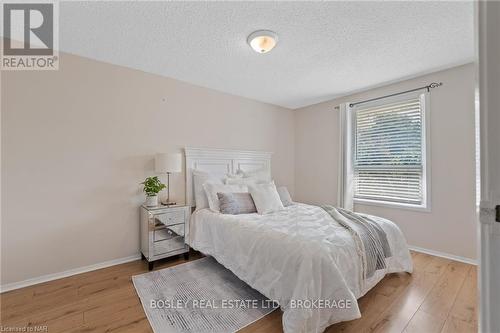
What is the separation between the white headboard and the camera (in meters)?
3.30

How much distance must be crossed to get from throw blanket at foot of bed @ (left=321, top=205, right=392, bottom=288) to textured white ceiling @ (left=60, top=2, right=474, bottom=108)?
182cm

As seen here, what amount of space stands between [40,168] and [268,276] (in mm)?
2554

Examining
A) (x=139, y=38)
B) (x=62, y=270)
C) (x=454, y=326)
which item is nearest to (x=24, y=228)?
(x=62, y=270)

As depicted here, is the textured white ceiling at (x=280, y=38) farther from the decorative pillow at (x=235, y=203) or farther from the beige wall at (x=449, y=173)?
the decorative pillow at (x=235, y=203)

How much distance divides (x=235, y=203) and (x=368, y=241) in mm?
1496

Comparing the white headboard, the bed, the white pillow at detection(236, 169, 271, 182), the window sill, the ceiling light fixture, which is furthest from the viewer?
the white pillow at detection(236, 169, 271, 182)

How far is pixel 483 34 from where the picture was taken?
60 cm

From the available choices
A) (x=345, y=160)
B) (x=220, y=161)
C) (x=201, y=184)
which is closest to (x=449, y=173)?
(x=345, y=160)

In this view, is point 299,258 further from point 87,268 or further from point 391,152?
point 391,152

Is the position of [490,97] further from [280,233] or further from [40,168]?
[40,168]

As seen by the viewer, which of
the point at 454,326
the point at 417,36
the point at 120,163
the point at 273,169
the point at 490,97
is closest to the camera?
the point at 490,97

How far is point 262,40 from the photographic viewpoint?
2121 mm

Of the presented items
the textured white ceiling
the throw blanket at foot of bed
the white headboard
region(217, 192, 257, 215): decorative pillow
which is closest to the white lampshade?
the white headboard

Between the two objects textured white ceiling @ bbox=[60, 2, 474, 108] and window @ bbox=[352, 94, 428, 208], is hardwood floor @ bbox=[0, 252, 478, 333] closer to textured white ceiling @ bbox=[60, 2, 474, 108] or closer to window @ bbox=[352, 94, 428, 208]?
window @ bbox=[352, 94, 428, 208]
